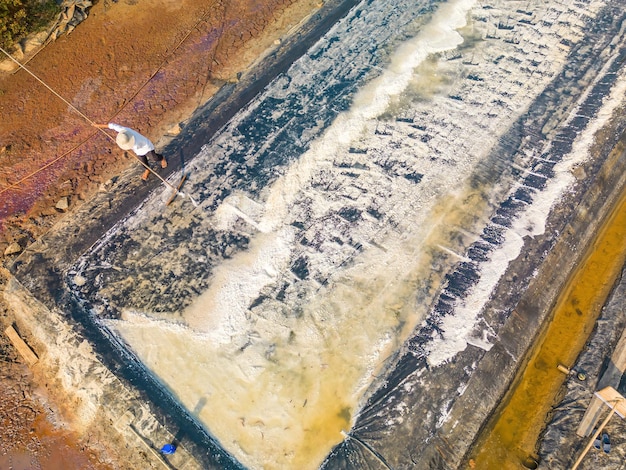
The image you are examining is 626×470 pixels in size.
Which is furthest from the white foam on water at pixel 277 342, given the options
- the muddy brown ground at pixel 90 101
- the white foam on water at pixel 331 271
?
the muddy brown ground at pixel 90 101

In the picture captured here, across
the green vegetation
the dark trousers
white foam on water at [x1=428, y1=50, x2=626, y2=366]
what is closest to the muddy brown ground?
the green vegetation

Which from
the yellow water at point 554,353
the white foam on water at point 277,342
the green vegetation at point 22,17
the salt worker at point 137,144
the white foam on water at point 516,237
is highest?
the green vegetation at point 22,17

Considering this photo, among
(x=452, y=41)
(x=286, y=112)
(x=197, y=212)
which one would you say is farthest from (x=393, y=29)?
(x=197, y=212)

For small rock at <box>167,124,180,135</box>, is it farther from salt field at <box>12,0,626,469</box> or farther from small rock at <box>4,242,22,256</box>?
small rock at <box>4,242,22,256</box>

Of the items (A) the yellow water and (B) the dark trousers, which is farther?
(B) the dark trousers

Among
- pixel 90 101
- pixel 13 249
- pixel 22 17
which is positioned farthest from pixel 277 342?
pixel 22 17

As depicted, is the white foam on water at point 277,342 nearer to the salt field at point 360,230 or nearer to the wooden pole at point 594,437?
the salt field at point 360,230

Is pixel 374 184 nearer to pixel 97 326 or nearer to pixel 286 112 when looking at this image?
pixel 286 112
